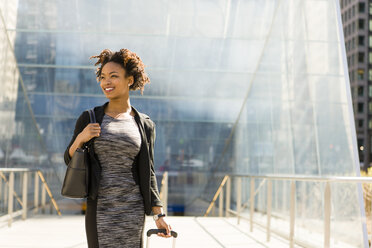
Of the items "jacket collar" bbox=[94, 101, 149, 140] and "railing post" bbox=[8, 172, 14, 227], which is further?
"railing post" bbox=[8, 172, 14, 227]

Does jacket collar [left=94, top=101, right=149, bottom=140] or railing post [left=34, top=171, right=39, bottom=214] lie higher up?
→ jacket collar [left=94, top=101, right=149, bottom=140]

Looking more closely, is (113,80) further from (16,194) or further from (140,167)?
(16,194)

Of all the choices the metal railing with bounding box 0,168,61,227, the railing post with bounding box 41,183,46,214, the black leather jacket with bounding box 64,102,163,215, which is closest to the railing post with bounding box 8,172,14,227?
the metal railing with bounding box 0,168,61,227

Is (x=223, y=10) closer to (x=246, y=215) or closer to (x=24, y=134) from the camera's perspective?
(x=246, y=215)

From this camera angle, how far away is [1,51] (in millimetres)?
8047

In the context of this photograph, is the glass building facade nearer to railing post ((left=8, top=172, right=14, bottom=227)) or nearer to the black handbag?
railing post ((left=8, top=172, right=14, bottom=227))

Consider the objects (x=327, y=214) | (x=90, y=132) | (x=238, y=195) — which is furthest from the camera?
(x=238, y=195)

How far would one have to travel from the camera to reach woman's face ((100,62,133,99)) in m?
1.95

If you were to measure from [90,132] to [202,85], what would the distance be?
7.82m

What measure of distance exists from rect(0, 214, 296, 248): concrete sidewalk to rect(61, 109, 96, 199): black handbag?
3711mm

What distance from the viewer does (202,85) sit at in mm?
9586

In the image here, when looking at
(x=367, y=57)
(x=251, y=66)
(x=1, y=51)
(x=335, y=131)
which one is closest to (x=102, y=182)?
(x=335, y=131)

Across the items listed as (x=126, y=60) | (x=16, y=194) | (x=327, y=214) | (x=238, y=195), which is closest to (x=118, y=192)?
(x=126, y=60)

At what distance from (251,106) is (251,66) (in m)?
0.76
